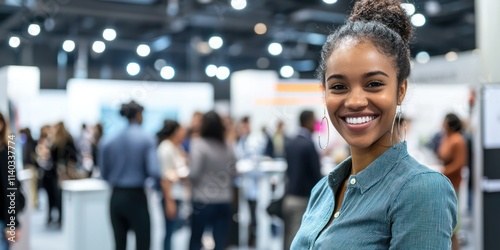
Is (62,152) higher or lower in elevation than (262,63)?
lower

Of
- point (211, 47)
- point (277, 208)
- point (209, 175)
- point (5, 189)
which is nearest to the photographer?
point (5, 189)

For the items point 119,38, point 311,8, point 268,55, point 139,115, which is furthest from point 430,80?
point 268,55

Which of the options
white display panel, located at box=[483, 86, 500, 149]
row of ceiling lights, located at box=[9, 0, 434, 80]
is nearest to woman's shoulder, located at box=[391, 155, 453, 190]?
row of ceiling lights, located at box=[9, 0, 434, 80]

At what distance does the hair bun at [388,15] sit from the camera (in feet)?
4.09

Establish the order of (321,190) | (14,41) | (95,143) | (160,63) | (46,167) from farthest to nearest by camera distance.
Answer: (160,63) < (95,143) < (46,167) < (14,41) < (321,190)

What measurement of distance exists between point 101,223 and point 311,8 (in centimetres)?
612

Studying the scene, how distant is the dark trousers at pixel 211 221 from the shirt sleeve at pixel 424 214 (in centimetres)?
346

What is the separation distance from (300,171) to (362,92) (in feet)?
10.4

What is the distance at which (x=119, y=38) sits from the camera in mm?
11039

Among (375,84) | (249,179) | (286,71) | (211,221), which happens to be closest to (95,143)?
(249,179)

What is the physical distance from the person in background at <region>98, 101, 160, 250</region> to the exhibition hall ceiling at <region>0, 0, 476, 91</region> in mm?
1445

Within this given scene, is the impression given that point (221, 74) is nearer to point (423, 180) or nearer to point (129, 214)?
point (129, 214)

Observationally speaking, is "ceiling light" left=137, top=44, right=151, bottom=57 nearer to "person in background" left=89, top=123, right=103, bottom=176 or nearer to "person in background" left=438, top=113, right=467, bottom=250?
"person in background" left=89, top=123, right=103, bottom=176

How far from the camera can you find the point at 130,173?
4273mm
